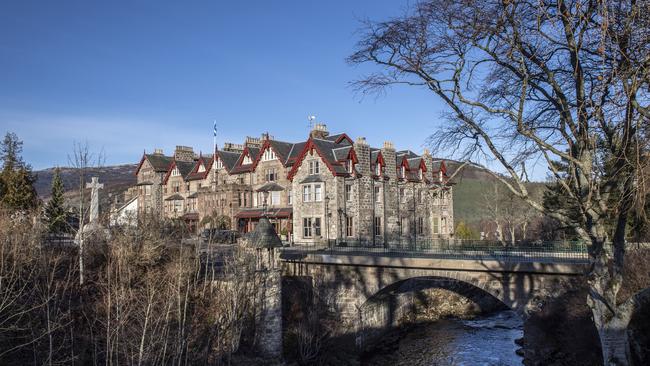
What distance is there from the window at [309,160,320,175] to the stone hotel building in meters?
0.08

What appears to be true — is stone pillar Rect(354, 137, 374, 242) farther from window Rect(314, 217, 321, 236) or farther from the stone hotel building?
window Rect(314, 217, 321, 236)

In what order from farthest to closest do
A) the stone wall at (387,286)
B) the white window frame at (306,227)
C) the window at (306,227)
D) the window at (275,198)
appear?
the window at (275,198) < the window at (306,227) < the white window frame at (306,227) < the stone wall at (387,286)

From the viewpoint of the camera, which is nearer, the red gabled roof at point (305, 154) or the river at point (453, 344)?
the river at point (453, 344)

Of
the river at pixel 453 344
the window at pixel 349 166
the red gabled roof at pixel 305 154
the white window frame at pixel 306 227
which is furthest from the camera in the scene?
the white window frame at pixel 306 227

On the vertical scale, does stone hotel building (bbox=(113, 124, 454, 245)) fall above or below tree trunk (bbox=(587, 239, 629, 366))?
above

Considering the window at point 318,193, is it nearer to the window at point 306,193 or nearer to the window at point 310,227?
the window at point 306,193

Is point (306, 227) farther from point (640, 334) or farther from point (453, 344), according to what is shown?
point (640, 334)

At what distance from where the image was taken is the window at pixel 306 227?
134ft

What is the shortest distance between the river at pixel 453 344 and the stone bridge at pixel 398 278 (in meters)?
1.45

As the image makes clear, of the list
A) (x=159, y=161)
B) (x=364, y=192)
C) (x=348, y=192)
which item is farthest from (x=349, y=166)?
(x=159, y=161)

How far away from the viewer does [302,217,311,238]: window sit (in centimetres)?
4078

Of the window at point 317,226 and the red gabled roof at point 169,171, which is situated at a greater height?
the red gabled roof at point 169,171

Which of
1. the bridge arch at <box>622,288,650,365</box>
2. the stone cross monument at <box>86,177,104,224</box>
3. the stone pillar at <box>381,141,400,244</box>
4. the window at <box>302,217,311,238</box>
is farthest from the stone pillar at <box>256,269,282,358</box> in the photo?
the stone pillar at <box>381,141,400,244</box>

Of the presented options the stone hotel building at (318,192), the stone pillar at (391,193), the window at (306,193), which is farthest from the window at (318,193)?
the stone pillar at (391,193)
